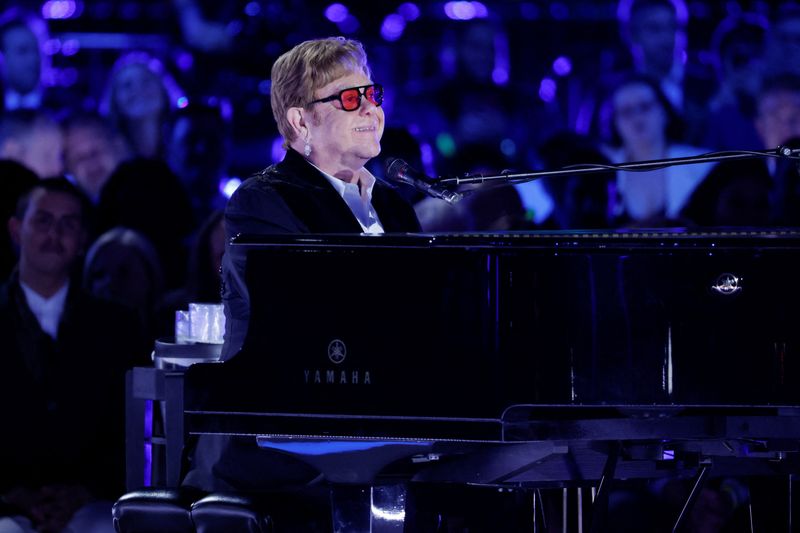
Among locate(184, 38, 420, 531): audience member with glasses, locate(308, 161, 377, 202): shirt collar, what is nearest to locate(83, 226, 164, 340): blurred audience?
locate(184, 38, 420, 531): audience member with glasses

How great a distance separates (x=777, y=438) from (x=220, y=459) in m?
1.42

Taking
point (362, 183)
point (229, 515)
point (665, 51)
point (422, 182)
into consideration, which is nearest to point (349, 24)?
point (665, 51)

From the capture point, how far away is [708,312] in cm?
296

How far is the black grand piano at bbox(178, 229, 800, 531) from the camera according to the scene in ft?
9.59

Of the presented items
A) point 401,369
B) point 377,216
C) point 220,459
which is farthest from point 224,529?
point 377,216

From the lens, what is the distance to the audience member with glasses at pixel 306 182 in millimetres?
3395

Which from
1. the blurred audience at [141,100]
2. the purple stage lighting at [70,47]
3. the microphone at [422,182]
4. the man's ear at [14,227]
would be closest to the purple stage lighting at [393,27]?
the blurred audience at [141,100]

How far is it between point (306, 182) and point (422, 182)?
1.29 ft

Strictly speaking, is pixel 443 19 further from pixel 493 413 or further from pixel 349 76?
pixel 493 413

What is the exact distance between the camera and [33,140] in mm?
6934

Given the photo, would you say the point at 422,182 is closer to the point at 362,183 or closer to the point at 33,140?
the point at 362,183

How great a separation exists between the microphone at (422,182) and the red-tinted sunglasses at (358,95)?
11.4 inches

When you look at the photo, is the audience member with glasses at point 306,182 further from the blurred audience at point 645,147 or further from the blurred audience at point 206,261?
the blurred audience at point 645,147

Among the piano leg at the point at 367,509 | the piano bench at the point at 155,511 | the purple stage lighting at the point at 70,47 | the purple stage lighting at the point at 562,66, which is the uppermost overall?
the purple stage lighting at the point at 70,47
